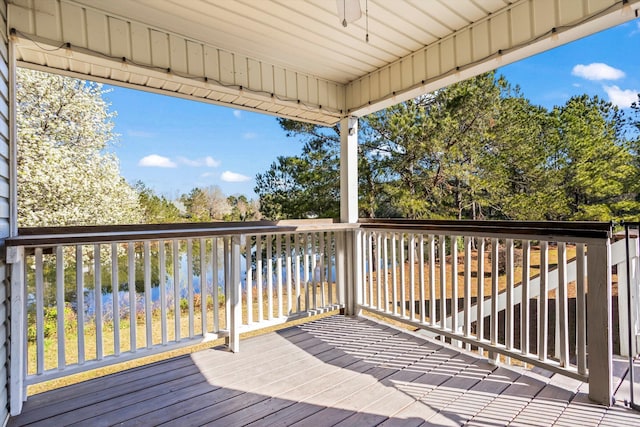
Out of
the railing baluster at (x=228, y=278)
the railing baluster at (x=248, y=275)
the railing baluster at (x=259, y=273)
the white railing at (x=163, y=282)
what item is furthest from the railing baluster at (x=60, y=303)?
the railing baluster at (x=259, y=273)

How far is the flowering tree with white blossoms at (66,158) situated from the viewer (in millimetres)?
5887

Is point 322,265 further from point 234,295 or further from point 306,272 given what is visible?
point 234,295

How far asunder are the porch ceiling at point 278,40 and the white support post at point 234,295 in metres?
1.40

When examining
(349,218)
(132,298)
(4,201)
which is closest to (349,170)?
(349,218)

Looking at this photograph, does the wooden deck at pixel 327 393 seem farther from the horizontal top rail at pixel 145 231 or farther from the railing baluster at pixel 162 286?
the horizontal top rail at pixel 145 231

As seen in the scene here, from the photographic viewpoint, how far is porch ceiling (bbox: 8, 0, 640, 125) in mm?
2133

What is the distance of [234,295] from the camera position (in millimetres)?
2643

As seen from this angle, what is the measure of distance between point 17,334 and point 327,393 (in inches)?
69.7

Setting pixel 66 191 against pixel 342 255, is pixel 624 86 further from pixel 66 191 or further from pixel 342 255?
pixel 66 191

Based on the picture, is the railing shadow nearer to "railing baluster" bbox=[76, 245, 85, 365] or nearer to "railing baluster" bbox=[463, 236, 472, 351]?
"railing baluster" bbox=[463, 236, 472, 351]

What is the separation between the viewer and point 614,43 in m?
9.41

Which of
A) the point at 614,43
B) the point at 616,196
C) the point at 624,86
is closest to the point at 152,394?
the point at 616,196

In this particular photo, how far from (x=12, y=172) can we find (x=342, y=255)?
106 inches

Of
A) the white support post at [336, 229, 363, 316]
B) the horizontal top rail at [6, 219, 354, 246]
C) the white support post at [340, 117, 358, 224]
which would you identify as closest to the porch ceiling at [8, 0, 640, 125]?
the white support post at [340, 117, 358, 224]
